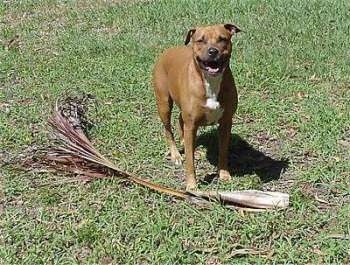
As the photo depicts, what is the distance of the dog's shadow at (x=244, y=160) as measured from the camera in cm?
536

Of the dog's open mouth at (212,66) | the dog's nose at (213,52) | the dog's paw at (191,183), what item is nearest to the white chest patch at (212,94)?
the dog's open mouth at (212,66)

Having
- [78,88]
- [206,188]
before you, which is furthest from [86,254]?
[78,88]

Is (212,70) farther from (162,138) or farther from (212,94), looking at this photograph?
(162,138)

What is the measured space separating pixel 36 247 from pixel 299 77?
4030 millimetres

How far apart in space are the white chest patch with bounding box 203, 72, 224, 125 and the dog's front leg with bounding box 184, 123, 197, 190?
0.17 metres

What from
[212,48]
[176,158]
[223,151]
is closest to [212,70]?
[212,48]

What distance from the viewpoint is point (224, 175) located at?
5254 millimetres

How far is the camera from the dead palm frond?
4.67 meters

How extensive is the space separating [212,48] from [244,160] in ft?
4.21

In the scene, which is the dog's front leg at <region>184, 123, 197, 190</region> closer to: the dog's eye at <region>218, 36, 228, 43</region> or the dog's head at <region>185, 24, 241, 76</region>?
the dog's head at <region>185, 24, 241, 76</region>

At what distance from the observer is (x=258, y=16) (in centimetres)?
984

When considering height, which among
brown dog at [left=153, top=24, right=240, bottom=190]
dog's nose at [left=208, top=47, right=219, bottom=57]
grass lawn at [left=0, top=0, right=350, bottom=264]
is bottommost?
grass lawn at [left=0, top=0, right=350, bottom=264]

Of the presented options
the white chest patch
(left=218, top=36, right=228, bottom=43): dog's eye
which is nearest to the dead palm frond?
the white chest patch

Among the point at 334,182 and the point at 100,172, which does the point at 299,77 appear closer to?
the point at 334,182
